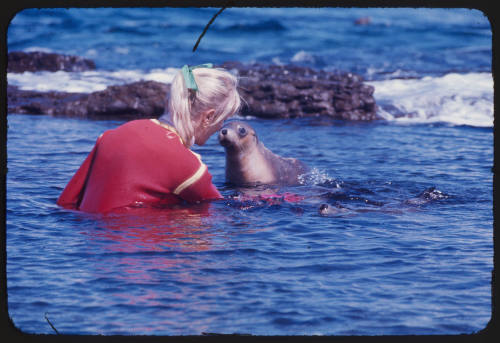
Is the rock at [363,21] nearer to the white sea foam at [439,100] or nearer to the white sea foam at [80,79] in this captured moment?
the white sea foam at [439,100]

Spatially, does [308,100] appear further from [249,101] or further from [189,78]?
[189,78]

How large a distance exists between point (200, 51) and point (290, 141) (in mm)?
10959

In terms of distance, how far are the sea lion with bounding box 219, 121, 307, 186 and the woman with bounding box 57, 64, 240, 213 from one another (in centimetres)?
212

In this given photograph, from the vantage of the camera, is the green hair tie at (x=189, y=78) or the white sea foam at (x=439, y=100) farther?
the white sea foam at (x=439, y=100)

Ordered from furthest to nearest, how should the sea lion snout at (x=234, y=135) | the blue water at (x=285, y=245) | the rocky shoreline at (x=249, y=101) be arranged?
the rocky shoreline at (x=249, y=101) < the sea lion snout at (x=234, y=135) < the blue water at (x=285, y=245)

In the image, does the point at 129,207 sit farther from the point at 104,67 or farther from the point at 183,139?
the point at 104,67

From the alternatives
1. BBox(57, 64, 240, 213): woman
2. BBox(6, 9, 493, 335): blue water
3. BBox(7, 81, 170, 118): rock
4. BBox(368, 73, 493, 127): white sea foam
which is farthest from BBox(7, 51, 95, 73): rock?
BBox(57, 64, 240, 213): woman

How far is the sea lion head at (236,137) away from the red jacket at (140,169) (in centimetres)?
216

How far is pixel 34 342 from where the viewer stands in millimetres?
2785

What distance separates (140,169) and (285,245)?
1.16 meters

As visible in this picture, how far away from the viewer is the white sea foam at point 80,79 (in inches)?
582

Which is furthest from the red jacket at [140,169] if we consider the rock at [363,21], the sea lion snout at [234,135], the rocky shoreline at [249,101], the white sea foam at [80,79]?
the rock at [363,21]

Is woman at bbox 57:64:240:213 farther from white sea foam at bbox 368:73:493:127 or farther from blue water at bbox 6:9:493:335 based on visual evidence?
white sea foam at bbox 368:73:493:127

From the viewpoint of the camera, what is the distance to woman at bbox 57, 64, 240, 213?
5.29 metres
